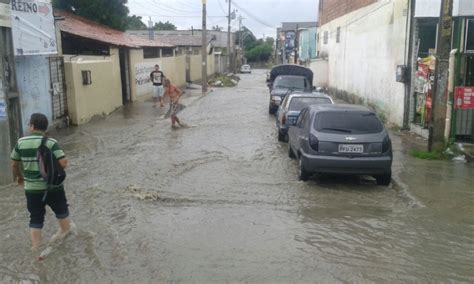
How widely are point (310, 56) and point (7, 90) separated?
1536 inches

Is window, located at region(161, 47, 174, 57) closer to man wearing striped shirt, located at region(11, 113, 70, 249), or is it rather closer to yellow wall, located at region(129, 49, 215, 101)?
yellow wall, located at region(129, 49, 215, 101)

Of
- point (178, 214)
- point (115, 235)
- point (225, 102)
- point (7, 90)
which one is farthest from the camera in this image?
point (225, 102)

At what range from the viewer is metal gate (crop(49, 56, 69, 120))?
15667mm

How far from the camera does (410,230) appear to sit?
7027 mm

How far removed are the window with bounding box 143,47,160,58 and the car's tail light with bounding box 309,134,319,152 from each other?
2177cm

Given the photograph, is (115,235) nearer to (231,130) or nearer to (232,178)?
(232,178)

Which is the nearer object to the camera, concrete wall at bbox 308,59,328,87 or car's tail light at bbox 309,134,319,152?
car's tail light at bbox 309,134,319,152

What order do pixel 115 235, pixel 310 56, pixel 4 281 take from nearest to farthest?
1. pixel 4 281
2. pixel 115 235
3. pixel 310 56

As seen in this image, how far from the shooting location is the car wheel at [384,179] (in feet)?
30.4

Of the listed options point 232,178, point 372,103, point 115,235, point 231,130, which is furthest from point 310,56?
point 115,235

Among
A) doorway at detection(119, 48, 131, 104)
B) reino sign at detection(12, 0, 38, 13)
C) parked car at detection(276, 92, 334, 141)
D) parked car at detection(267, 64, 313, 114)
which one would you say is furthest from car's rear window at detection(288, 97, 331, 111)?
doorway at detection(119, 48, 131, 104)

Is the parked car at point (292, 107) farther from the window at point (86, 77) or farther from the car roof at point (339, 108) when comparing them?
the window at point (86, 77)

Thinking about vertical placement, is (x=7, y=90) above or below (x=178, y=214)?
above

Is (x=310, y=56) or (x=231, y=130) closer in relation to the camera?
(x=231, y=130)
